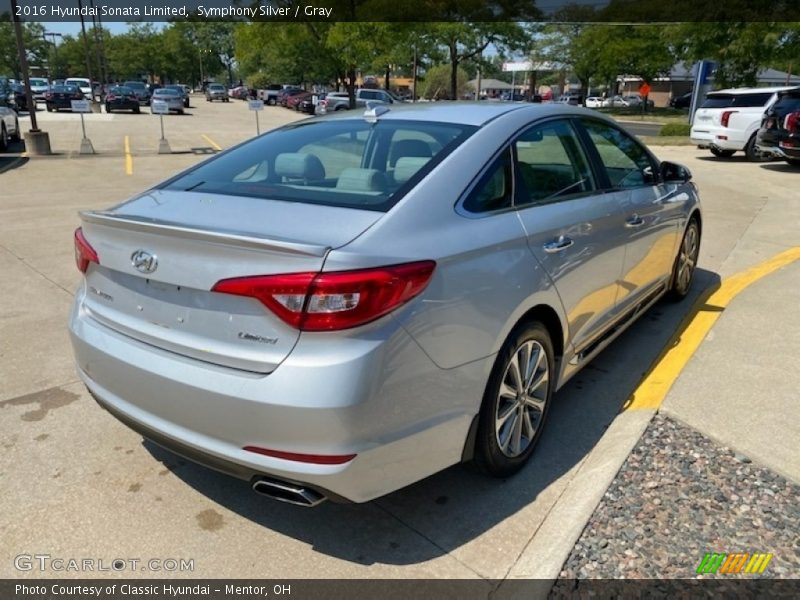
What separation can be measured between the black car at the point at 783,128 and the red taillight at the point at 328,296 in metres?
13.9

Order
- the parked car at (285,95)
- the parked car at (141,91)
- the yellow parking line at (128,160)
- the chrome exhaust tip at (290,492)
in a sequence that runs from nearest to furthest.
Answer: the chrome exhaust tip at (290,492) → the yellow parking line at (128,160) → the parked car at (141,91) → the parked car at (285,95)

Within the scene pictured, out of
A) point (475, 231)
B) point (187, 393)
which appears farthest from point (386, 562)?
point (475, 231)

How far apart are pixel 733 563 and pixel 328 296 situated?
178cm

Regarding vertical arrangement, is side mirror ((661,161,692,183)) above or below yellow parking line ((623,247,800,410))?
above

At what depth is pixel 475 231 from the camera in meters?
2.52

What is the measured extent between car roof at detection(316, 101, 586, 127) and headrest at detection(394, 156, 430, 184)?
39 centimetres

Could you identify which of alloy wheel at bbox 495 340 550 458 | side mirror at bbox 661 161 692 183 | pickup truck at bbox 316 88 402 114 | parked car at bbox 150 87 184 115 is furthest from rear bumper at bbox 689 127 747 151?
parked car at bbox 150 87 184 115

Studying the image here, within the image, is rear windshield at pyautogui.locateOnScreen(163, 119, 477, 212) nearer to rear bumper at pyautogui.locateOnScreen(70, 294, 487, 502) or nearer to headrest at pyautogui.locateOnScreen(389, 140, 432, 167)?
headrest at pyautogui.locateOnScreen(389, 140, 432, 167)

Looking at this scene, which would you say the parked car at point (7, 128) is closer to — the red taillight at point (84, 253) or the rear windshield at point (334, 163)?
the rear windshield at point (334, 163)

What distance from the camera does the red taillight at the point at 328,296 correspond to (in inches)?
80.9

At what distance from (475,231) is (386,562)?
4.38 feet

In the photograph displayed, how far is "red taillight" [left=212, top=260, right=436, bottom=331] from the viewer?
205 cm

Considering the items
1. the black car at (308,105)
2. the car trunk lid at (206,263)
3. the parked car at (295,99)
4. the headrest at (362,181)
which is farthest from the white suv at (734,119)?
the parked car at (295,99)

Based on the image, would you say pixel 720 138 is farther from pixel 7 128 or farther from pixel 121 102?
pixel 121 102
